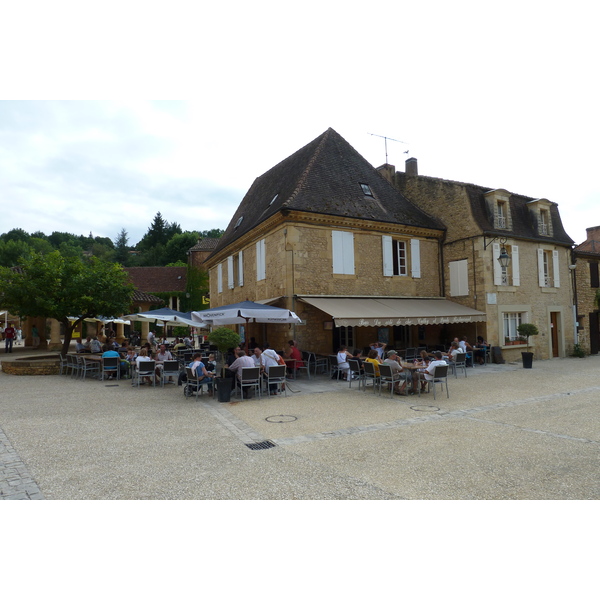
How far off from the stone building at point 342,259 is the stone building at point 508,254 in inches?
24.6

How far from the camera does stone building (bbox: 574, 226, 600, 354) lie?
20.7 m

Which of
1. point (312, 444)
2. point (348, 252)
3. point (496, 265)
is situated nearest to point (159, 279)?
point (348, 252)

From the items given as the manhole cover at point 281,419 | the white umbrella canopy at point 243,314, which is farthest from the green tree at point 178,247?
the manhole cover at point 281,419

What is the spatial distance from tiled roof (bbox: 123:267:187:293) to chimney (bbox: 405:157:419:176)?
90.5ft

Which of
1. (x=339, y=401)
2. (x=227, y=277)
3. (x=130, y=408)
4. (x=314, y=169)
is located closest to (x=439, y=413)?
(x=339, y=401)

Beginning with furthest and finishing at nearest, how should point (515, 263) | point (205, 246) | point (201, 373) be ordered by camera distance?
1. point (205, 246)
2. point (515, 263)
3. point (201, 373)

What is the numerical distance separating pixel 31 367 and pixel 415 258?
1457 centimetres

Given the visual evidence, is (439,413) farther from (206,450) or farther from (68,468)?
(68,468)

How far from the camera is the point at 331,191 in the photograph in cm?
1588

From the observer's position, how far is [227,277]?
2058 cm

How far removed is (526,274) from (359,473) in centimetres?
1626

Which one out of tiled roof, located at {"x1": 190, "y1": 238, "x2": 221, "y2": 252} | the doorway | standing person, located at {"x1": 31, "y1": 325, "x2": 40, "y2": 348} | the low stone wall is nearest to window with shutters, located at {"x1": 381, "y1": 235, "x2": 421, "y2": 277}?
the doorway

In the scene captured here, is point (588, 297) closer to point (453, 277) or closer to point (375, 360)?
point (453, 277)

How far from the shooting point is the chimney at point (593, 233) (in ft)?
98.7
